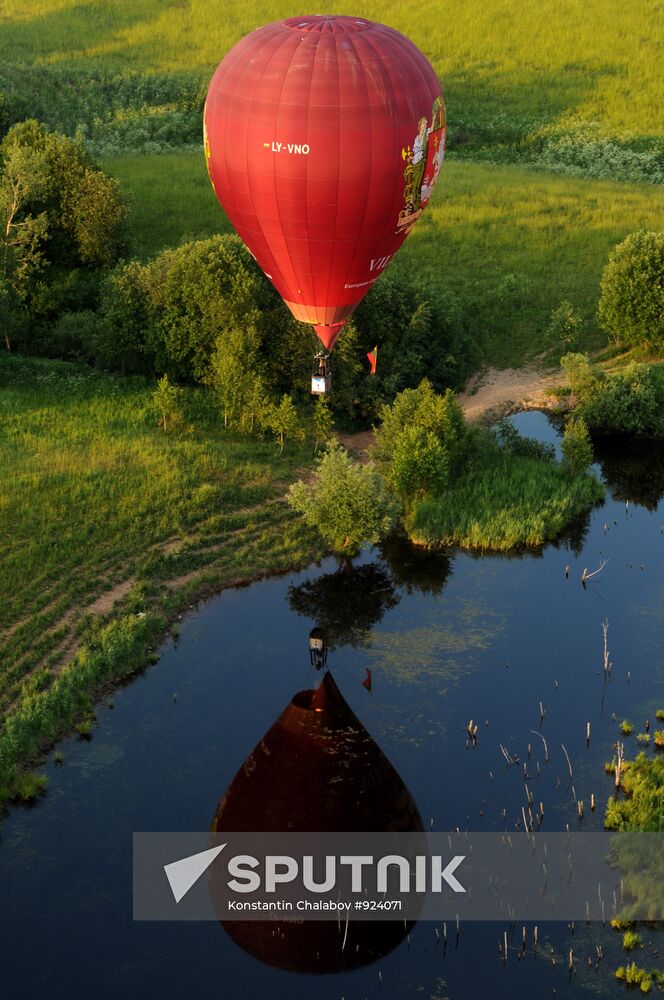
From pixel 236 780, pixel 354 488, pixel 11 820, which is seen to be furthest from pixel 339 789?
pixel 354 488

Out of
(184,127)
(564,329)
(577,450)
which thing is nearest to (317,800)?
(577,450)

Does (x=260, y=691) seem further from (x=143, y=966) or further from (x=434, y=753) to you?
(x=143, y=966)

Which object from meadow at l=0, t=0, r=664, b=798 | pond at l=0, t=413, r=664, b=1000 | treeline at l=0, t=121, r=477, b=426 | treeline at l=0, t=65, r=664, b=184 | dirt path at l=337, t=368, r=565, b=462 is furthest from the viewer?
treeline at l=0, t=65, r=664, b=184

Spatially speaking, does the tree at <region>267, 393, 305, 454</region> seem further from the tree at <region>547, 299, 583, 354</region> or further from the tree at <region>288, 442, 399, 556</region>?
the tree at <region>547, 299, 583, 354</region>

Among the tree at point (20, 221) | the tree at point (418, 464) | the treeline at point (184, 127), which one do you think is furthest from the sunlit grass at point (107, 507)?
the treeline at point (184, 127)

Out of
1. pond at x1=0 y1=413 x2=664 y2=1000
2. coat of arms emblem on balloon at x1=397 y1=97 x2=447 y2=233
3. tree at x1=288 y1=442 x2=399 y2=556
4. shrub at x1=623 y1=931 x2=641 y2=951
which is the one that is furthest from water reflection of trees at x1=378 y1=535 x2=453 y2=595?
shrub at x1=623 y1=931 x2=641 y2=951

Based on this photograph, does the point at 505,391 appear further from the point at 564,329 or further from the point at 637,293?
the point at 637,293
